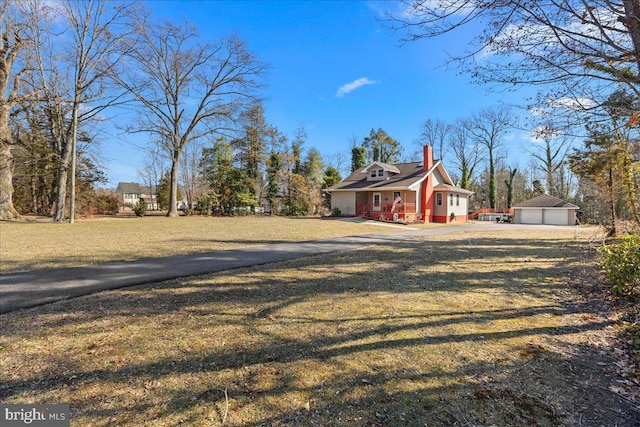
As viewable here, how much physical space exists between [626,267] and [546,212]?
31.2m

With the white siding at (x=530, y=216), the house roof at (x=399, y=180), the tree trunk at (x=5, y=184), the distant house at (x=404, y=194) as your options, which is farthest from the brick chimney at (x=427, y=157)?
the tree trunk at (x=5, y=184)

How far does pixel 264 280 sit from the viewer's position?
5.88 metres

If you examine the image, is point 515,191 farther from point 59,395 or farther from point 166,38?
point 59,395

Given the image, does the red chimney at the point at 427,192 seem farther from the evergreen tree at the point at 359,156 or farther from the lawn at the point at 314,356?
the lawn at the point at 314,356

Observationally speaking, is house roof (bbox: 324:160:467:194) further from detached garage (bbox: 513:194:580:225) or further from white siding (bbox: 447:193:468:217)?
detached garage (bbox: 513:194:580:225)

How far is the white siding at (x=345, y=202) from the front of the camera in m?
28.9

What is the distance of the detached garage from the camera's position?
2894 cm

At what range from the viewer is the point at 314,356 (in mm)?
3070

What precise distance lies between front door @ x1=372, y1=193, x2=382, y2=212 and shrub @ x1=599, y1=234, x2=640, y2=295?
21.3m

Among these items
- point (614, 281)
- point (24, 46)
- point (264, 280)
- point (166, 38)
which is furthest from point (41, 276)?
point (166, 38)

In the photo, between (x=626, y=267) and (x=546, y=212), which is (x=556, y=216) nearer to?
(x=546, y=212)

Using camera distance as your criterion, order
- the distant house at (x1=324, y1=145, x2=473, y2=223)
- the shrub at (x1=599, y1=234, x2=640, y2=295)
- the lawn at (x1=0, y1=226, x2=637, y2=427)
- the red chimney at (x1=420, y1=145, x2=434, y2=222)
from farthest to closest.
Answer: the red chimney at (x1=420, y1=145, x2=434, y2=222) → the distant house at (x1=324, y1=145, x2=473, y2=223) → the shrub at (x1=599, y1=234, x2=640, y2=295) → the lawn at (x1=0, y1=226, x2=637, y2=427)

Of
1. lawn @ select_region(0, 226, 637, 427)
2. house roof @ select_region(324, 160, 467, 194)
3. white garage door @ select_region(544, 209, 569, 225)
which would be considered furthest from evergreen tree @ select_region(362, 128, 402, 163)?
lawn @ select_region(0, 226, 637, 427)

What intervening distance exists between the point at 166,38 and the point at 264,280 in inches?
1127
